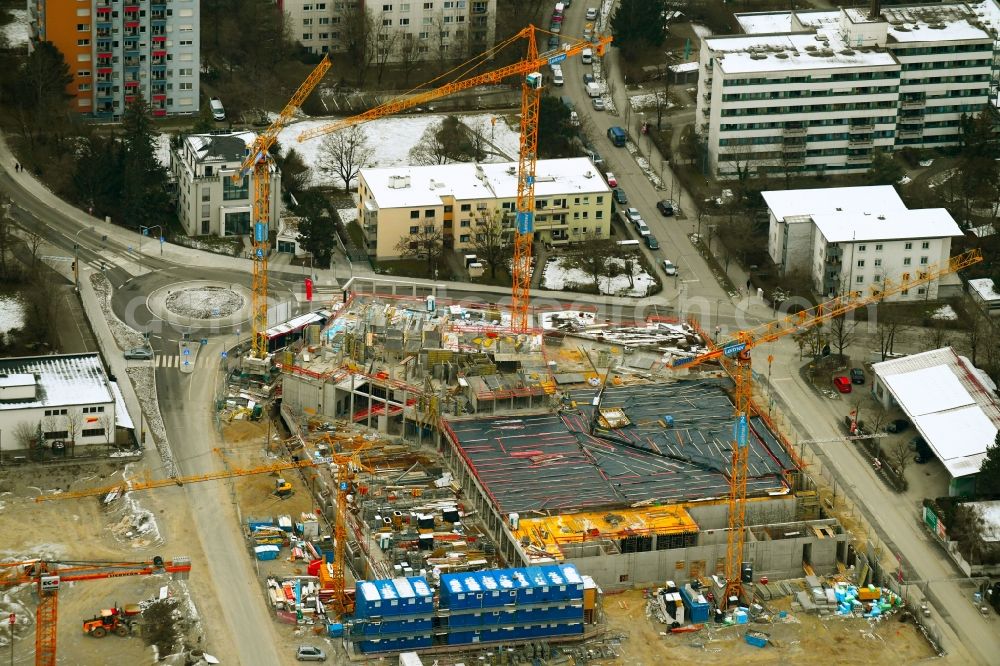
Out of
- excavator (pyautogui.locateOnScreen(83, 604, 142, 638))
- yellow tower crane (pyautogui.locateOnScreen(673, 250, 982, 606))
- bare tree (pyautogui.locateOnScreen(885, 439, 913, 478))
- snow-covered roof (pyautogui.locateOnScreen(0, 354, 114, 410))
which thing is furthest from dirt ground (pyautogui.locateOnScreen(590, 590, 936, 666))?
snow-covered roof (pyautogui.locateOnScreen(0, 354, 114, 410))

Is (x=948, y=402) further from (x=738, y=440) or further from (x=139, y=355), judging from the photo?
(x=139, y=355)

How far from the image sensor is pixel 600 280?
190500 millimetres

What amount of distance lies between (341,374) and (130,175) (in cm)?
3535

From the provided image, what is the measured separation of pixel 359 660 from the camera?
5531 inches

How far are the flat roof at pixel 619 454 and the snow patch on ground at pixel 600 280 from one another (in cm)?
2128

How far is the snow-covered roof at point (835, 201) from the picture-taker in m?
191

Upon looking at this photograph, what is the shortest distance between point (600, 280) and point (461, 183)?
15240 millimetres

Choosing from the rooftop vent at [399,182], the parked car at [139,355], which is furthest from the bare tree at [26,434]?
the rooftop vent at [399,182]

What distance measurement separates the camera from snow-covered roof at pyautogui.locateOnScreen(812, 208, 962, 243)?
187 meters

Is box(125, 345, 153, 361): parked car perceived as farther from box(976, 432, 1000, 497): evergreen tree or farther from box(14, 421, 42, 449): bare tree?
box(976, 432, 1000, 497): evergreen tree

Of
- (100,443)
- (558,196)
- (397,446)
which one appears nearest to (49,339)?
(100,443)

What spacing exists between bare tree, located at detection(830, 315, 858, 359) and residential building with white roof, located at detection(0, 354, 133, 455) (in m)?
52.9

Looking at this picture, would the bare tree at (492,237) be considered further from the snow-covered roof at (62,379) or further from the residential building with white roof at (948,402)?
the snow-covered roof at (62,379)

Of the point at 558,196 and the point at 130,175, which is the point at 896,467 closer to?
the point at 558,196
